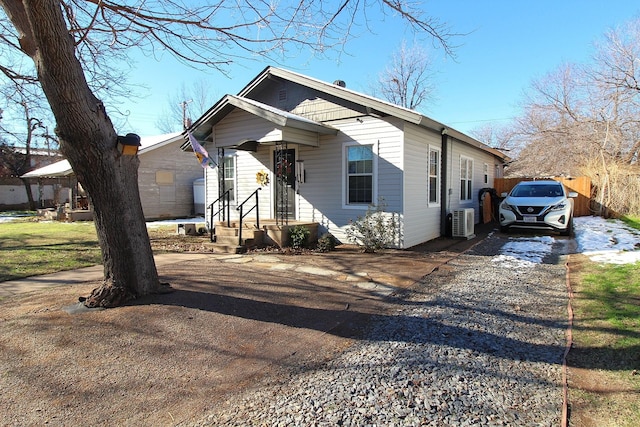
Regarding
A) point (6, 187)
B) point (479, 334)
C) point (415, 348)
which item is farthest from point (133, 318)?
point (6, 187)

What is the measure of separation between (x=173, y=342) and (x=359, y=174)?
6.71 metres

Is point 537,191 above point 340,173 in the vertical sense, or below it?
below

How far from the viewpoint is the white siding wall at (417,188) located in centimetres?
928

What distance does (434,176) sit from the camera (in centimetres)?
1091

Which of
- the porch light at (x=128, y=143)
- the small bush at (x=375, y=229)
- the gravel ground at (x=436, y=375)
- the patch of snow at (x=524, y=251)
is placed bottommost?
the gravel ground at (x=436, y=375)

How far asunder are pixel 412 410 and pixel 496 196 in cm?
1550

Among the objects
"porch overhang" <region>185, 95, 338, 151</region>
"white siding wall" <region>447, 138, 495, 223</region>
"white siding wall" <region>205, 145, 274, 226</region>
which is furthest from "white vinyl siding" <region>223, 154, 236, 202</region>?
"white siding wall" <region>447, 138, 495, 223</region>

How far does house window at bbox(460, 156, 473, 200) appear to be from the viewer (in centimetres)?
1310

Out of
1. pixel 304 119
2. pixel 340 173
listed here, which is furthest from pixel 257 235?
pixel 304 119

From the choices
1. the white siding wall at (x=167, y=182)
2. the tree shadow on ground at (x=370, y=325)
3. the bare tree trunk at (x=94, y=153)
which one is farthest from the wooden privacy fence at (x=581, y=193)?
the white siding wall at (x=167, y=182)

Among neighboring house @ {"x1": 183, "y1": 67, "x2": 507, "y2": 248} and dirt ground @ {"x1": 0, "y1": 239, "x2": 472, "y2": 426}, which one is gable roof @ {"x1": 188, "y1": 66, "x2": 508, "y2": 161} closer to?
neighboring house @ {"x1": 183, "y1": 67, "x2": 507, "y2": 248}

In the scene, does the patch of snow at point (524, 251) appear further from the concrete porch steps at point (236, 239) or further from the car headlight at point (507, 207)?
the concrete porch steps at point (236, 239)

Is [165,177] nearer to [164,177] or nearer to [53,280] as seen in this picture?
[164,177]

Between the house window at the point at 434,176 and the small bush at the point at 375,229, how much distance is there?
1980 mm
